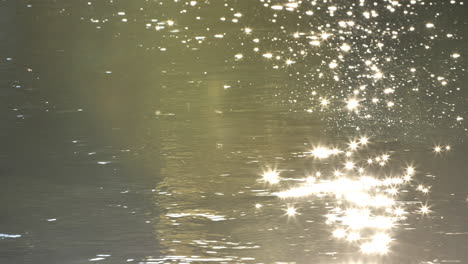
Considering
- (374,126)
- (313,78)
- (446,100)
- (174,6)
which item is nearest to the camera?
(374,126)

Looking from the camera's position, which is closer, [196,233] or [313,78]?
[196,233]

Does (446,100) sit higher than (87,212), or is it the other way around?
(446,100)

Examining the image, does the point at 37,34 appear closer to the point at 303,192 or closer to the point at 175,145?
the point at 175,145

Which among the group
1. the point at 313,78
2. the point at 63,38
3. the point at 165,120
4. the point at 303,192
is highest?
the point at 63,38

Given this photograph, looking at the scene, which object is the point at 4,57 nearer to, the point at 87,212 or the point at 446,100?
the point at 446,100

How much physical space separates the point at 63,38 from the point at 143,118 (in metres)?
8.57

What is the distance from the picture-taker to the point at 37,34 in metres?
19.7

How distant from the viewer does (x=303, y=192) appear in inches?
299

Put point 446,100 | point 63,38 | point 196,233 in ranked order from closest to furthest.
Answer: point 196,233 < point 446,100 < point 63,38

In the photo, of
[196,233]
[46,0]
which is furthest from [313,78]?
[46,0]

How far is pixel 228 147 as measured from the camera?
9.27m

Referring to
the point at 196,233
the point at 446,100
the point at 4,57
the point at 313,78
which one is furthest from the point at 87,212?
the point at 4,57

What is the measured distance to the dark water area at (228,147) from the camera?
6320 mm

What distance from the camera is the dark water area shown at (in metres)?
6.32
